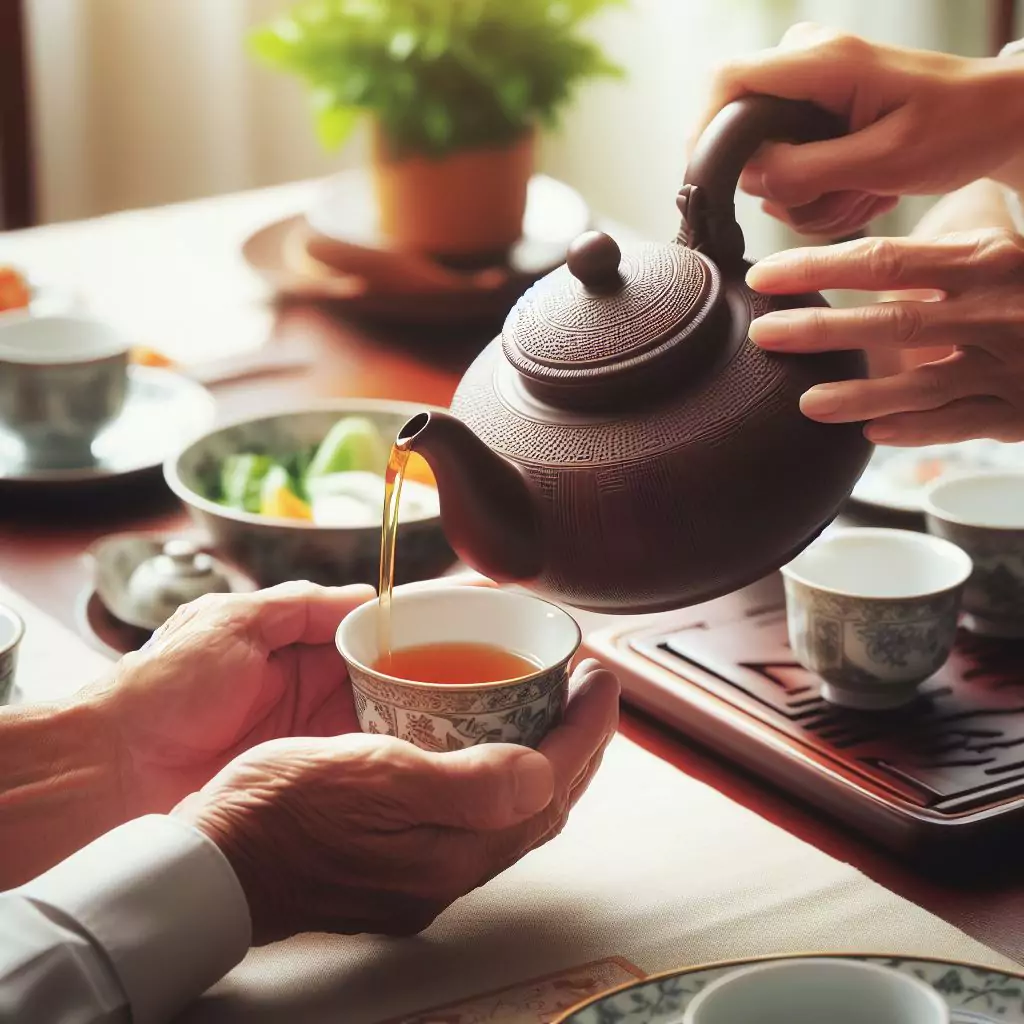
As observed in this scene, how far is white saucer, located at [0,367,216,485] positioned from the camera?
1636mm

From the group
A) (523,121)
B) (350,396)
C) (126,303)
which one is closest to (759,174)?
(350,396)

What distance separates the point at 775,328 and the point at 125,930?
1.65ft

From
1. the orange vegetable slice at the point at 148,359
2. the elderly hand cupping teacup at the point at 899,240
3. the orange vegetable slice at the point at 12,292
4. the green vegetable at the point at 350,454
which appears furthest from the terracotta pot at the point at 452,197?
the elderly hand cupping teacup at the point at 899,240

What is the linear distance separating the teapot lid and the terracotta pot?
1176 millimetres

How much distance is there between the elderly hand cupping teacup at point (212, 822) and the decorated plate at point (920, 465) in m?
0.64

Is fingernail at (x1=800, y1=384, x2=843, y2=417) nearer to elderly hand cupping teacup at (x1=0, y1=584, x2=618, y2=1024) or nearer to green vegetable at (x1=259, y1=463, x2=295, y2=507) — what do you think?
elderly hand cupping teacup at (x1=0, y1=584, x2=618, y2=1024)

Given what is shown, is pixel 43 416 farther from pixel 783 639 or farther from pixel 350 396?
pixel 783 639

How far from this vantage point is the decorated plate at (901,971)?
73 cm

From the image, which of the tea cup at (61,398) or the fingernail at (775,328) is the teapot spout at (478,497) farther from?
the tea cup at (61,398)

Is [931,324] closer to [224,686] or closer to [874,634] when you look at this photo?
[874,634]

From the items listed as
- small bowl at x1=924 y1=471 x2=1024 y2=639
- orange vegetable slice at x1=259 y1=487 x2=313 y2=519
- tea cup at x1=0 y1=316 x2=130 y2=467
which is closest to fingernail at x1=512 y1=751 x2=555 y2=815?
small bowl at x1=924 y1=471 x2=1024 y2=639

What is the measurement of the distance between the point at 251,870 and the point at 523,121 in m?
1.44

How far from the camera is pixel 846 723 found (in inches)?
44.4

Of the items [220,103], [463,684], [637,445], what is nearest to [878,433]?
[637,445]
